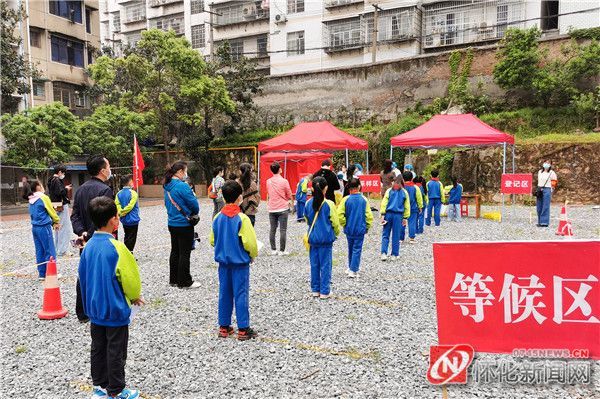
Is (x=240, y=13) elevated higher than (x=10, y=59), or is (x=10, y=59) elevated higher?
(x=240, y=13)

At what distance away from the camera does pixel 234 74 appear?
1076 inches

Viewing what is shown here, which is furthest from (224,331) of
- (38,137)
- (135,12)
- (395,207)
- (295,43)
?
(135,12)

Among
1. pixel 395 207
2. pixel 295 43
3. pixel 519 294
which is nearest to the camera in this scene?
pixel 519 294

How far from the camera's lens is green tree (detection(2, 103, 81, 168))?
725 inches

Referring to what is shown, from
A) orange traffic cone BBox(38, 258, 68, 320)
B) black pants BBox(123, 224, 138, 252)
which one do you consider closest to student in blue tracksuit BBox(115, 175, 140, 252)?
black pants BBox(123, 224, 138, 252)

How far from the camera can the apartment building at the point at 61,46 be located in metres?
27.0

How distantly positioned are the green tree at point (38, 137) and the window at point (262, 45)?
18932mm

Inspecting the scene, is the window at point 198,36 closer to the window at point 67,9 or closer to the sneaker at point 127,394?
the window at point 67,9

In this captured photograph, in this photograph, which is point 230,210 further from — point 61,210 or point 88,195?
point 61,210

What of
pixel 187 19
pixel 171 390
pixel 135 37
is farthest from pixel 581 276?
pixel 135 37

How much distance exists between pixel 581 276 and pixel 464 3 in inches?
1078

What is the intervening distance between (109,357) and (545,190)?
38.6 feet

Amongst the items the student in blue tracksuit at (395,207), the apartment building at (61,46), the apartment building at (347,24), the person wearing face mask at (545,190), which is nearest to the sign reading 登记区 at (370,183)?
the person wearing face mask at (545,190)

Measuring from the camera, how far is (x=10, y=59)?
782 inches
